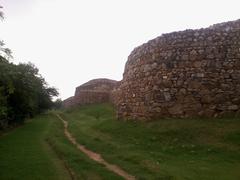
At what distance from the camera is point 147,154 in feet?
29.3

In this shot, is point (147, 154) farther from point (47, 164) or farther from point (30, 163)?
point (30, 163)

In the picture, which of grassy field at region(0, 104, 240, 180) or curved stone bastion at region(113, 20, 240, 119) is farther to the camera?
curved stone bastion at region(113, 20, 240, 119)

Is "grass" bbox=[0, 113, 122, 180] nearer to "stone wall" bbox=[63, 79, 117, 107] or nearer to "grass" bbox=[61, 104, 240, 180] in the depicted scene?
"grass" bbox=[61, 104, 240, 180]

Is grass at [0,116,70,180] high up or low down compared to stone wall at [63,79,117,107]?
down

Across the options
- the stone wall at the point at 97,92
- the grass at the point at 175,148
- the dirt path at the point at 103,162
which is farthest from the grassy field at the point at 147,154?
the stone wall at the point at 97,92

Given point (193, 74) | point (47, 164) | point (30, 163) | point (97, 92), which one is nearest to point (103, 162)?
point (47, 164)

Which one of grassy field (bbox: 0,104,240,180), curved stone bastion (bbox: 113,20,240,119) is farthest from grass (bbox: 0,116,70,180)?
curved stone bastion (bbox: 113,20,240,119)

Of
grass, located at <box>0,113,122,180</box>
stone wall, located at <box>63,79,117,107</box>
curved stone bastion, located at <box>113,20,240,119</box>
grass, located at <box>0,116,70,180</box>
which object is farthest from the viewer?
stone wall, located at <box>63,79,117,107</box>

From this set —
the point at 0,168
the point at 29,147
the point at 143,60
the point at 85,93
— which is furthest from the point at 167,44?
the point at 85,93

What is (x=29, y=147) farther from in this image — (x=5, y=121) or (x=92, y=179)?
(x=5, y=121)

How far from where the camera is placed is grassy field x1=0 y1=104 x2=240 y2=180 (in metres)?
7.14

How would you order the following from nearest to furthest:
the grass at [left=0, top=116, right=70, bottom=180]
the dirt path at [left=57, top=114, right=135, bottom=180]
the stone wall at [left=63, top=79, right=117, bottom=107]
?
the dirt path at [left=57, top=114, right=135, bottom=180]
the grass at [left=0, top=116, right=70, bottom=180]
the stone wall at [left=63, top=79, right=117, bottom=107]

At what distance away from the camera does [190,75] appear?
11.8 metres

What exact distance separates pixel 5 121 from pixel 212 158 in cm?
1386
